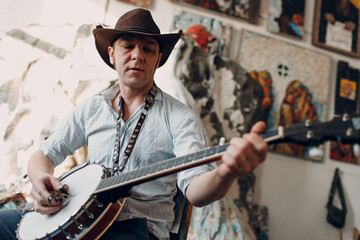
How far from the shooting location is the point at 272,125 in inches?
152

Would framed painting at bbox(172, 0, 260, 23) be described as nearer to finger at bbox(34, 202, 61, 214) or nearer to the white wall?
the white wall

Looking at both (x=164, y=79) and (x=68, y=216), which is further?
(x=164, y=79)

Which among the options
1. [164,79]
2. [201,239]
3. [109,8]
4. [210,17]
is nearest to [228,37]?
[210,17]

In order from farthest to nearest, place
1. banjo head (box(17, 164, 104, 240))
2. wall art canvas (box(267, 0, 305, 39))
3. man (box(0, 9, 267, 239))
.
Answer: wall art canvas (box(267, 0, 305, 39))
man (box(0, 9, 267, 239))
banjo head (box(17, 164, 104, 240))

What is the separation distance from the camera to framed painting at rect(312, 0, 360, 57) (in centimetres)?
428

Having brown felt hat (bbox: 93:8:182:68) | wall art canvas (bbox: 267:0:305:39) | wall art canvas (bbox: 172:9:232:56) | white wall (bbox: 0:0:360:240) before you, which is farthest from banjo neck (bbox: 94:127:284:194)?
wall art canvas (bbox: 267:0:305:39)

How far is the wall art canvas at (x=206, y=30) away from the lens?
12.0ft

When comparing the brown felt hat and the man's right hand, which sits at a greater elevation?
the brown felt hat

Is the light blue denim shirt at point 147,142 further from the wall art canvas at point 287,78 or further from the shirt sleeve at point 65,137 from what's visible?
the wall art canvas at point 287,78

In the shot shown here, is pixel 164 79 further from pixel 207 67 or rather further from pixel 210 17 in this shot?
pixel 210 17

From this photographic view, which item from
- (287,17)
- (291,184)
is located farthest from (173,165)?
(287,17)

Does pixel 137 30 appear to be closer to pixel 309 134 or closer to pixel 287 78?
pixel 309 134

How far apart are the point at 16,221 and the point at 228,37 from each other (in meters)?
3.13

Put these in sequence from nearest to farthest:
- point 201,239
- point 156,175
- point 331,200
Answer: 1. point 156,175
2. point 201,239
3. point 331,200
